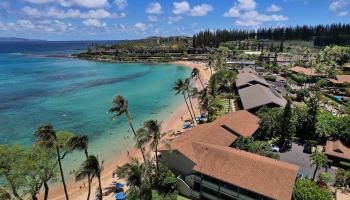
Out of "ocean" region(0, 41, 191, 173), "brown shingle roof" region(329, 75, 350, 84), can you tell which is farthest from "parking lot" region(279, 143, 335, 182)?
"brown shingle roof" region(329, 75, 350, 84)

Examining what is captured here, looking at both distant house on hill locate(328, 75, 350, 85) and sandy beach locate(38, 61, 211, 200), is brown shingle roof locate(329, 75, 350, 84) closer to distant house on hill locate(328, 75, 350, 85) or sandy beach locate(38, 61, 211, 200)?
distant house on hill locate(328, 75, 350, 85)

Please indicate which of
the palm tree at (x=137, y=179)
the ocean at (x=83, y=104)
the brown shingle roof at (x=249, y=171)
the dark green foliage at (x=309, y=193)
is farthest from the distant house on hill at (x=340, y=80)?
the palm tree at (x=137, y=179)

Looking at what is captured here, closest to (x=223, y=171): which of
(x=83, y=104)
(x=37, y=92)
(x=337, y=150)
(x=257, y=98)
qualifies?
(x=337, y=150)

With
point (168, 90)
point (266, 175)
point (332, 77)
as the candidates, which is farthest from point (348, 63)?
point (266, 175)

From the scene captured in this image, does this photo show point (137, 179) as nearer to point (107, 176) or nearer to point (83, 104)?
point (107, 176)

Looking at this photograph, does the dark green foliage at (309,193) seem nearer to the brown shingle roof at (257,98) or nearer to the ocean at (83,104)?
the brown shingle roof at (257,98)

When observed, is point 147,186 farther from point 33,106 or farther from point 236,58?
point 236,58
